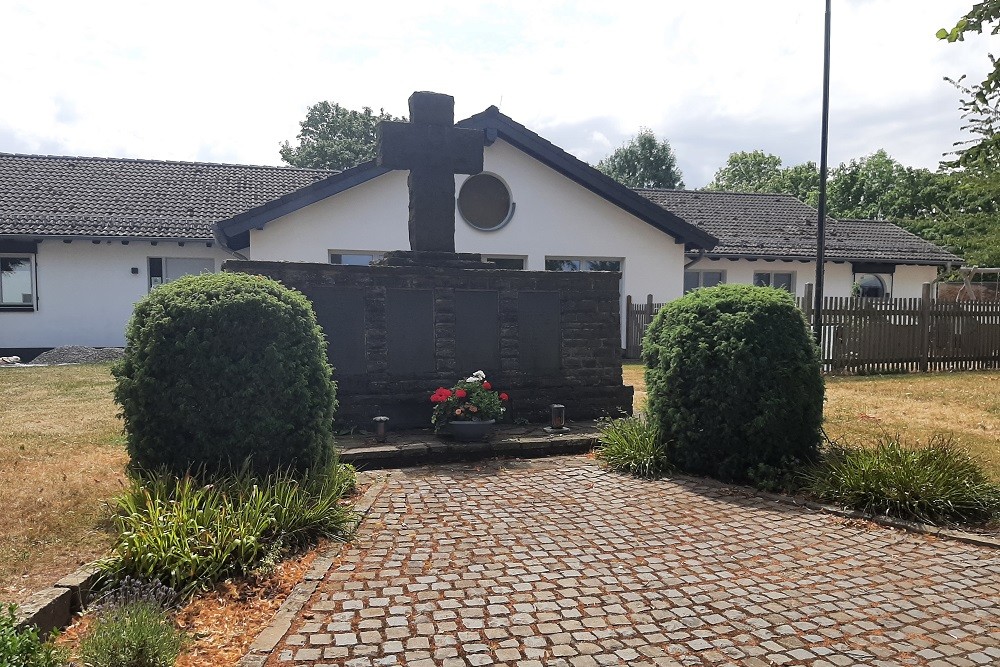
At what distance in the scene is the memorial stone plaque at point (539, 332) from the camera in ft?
30.1

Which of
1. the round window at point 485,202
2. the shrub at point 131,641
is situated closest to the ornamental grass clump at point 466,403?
the shrub at point 131,641

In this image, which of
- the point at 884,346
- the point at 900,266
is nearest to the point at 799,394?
the point at 884,346

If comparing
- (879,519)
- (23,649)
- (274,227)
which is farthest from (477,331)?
(274,227)

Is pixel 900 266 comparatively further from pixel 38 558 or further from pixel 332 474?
pixel 38 558

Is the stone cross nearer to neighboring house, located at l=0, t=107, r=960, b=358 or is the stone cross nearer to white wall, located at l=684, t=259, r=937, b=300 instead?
neighboring house, located at l=0, t=107, r=960, b=358

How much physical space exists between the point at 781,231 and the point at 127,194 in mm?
20835

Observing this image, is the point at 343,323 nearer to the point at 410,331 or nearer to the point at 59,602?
the point at 410,331

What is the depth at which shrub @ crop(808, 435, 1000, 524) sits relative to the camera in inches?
223

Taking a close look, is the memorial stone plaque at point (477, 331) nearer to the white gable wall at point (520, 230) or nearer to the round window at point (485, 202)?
the white gable wall at point (520, 230)

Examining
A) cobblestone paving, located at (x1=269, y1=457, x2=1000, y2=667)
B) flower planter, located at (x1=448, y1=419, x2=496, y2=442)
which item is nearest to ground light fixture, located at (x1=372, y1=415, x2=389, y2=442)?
flower planter, located at (x1=448, y1=419, x2=496, y2=442)

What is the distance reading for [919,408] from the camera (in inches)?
419

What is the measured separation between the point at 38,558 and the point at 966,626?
5.36 m

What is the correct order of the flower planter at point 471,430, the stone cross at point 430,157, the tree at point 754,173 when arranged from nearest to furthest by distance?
the flower planter at point 471,430 < the stone cross at point 430,157 < the tree at point 754,173

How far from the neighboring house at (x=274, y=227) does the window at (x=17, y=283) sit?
0.09 feet
